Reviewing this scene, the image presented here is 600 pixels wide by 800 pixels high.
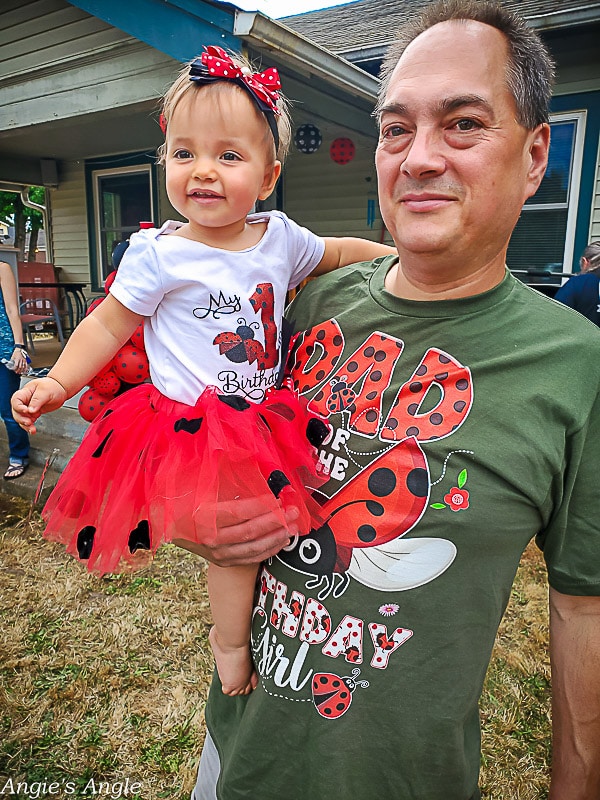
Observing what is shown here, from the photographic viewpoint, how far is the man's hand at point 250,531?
1121mm

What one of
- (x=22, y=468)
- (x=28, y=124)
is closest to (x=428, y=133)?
(x=22, y=468)

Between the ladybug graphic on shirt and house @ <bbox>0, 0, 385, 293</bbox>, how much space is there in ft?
13.7

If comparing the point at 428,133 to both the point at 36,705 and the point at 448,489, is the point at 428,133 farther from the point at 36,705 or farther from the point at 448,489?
the point at 36,705

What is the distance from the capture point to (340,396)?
1.17 meters

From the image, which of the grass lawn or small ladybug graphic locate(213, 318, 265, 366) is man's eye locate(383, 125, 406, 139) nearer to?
small ladybug graphic locate(213, 318, 265, 366)

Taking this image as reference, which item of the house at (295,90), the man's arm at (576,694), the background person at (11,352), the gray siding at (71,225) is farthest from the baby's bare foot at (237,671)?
the gray siding at (71,225)

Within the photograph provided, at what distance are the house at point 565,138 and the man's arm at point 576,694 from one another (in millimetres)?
5513

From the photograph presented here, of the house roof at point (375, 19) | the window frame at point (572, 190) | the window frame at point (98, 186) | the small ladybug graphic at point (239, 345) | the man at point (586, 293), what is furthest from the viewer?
the window frame at point (98, 186)

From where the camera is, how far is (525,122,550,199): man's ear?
111 centimetres

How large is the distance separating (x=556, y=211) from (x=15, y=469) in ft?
18.8

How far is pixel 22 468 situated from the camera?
506cm

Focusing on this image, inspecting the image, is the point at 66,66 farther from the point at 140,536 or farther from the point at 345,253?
the point at 140,536

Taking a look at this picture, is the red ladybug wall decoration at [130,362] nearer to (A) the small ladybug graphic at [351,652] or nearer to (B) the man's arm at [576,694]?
(A) the small ladybug graphic at [351,652]

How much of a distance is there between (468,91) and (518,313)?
408 mm
